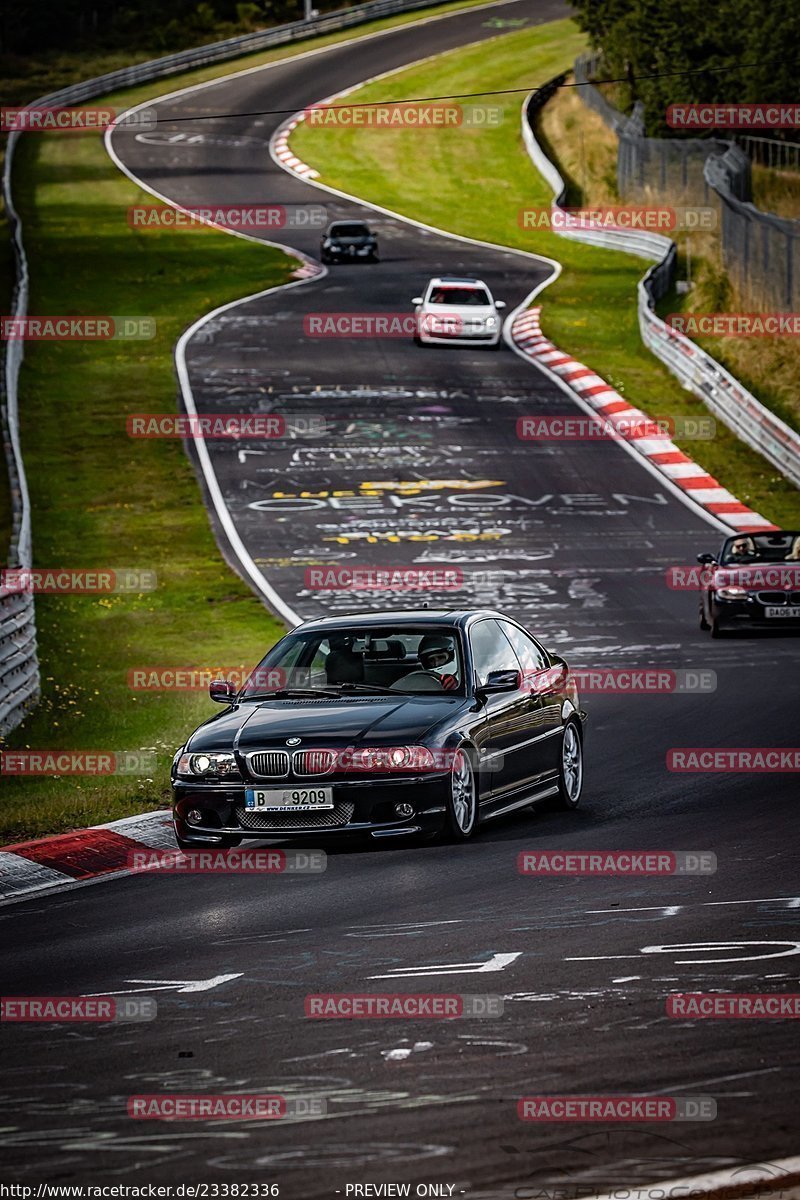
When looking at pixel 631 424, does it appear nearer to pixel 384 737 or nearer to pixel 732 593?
pixel 732 593

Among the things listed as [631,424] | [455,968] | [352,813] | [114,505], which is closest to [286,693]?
[352,813]

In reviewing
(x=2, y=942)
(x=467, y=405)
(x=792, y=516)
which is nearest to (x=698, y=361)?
(x=467, y=405)

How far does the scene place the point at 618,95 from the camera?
230 feet

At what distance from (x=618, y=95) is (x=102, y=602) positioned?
49.4 metres

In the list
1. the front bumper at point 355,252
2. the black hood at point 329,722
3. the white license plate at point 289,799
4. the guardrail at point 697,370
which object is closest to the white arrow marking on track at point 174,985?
the white license plate at point 289,799

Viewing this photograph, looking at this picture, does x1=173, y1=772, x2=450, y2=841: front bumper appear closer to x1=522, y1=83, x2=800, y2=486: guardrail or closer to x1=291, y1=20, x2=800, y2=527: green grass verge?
x1=291, y1=20, x2=800, y2=527: green grass verge

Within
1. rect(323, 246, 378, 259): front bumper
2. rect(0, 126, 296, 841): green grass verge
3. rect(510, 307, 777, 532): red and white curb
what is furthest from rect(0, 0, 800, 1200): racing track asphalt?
rect(323, 246, 378, 259): front bumper

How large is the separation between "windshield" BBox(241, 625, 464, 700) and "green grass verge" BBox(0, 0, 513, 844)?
5.06 feet

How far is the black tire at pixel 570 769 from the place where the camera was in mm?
13164

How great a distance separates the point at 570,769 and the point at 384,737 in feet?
7.43

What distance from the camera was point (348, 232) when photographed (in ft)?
178

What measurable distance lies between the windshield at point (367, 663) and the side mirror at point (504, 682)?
0.23 meters

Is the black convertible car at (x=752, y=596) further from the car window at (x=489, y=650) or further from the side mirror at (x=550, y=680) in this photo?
the car window at (x=489, y=650)

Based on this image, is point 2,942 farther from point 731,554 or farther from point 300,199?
point 300,199
